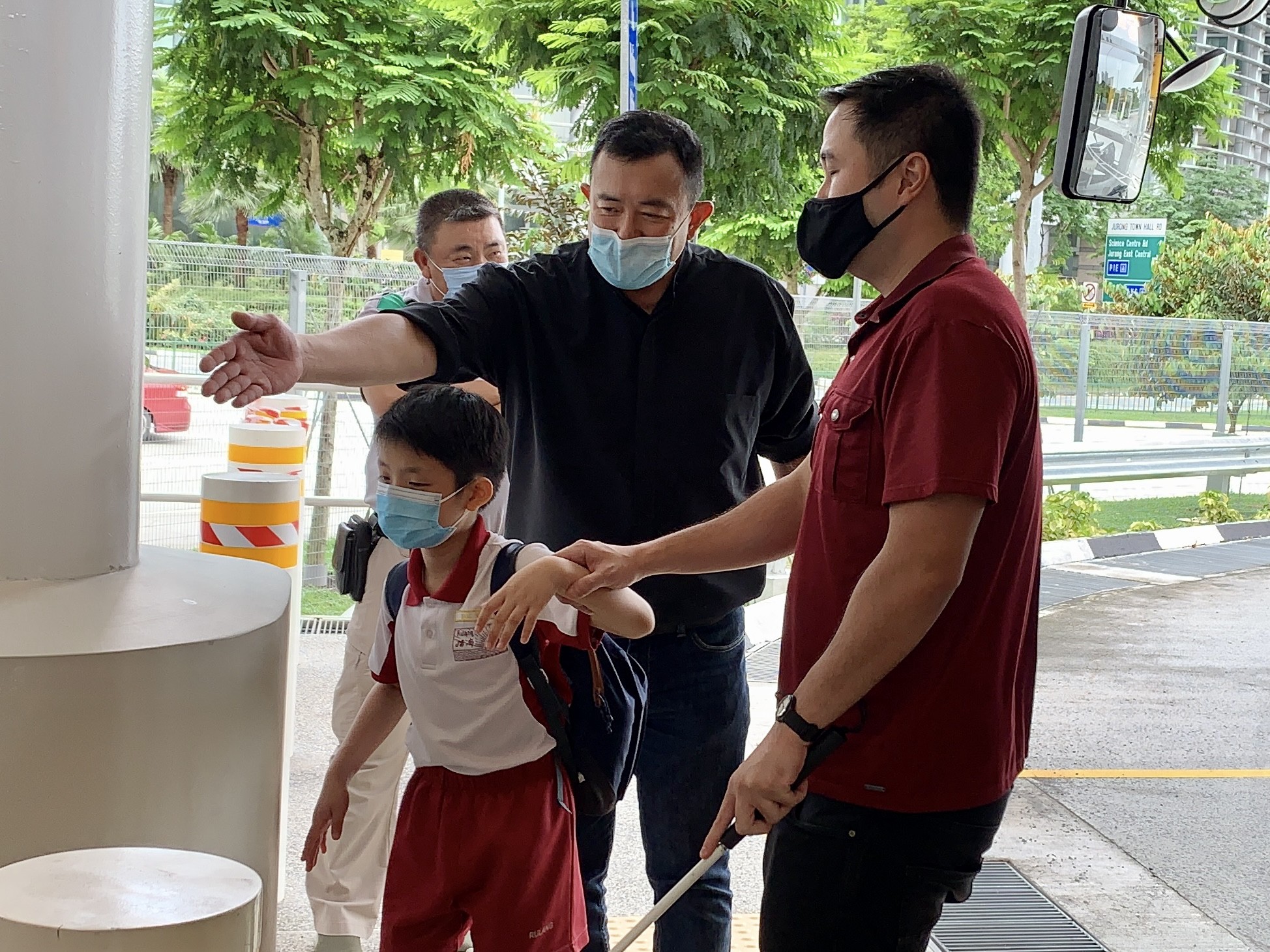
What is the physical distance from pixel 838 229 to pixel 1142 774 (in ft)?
13.8

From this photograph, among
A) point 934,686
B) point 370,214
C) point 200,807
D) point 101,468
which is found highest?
point 370,214

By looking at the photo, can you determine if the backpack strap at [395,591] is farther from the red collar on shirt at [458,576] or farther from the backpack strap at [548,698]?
the backpack strap at [548,698]

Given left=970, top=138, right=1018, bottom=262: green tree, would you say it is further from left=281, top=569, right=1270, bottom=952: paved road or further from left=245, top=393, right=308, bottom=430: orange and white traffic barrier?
left=245, top=393, right=308, bottom=430: orange and white traffic barrier

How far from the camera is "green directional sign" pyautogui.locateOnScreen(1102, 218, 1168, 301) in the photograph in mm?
32125

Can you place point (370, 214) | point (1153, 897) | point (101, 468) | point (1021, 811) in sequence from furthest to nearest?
point (370, 214) < point (1021, 811) < point (1153, 897) < point (101, 468)

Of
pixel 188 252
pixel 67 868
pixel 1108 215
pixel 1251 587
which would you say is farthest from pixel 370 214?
pixel 1108 215

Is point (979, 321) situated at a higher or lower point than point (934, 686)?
higher

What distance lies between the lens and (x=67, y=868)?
1570 millimetres

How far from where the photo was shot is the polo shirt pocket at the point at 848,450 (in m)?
2.06

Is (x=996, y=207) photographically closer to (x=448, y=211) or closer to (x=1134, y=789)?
(x=1134, y=789)

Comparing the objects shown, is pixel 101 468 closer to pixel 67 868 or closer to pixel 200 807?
pixel 200 807

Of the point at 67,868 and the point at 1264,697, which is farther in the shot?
the point at 1264,697

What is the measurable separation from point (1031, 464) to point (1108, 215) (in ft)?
116

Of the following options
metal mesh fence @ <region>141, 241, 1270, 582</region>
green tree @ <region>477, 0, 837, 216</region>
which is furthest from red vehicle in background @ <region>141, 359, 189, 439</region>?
green tree @ <region>477, 0, 837, 216</region>
